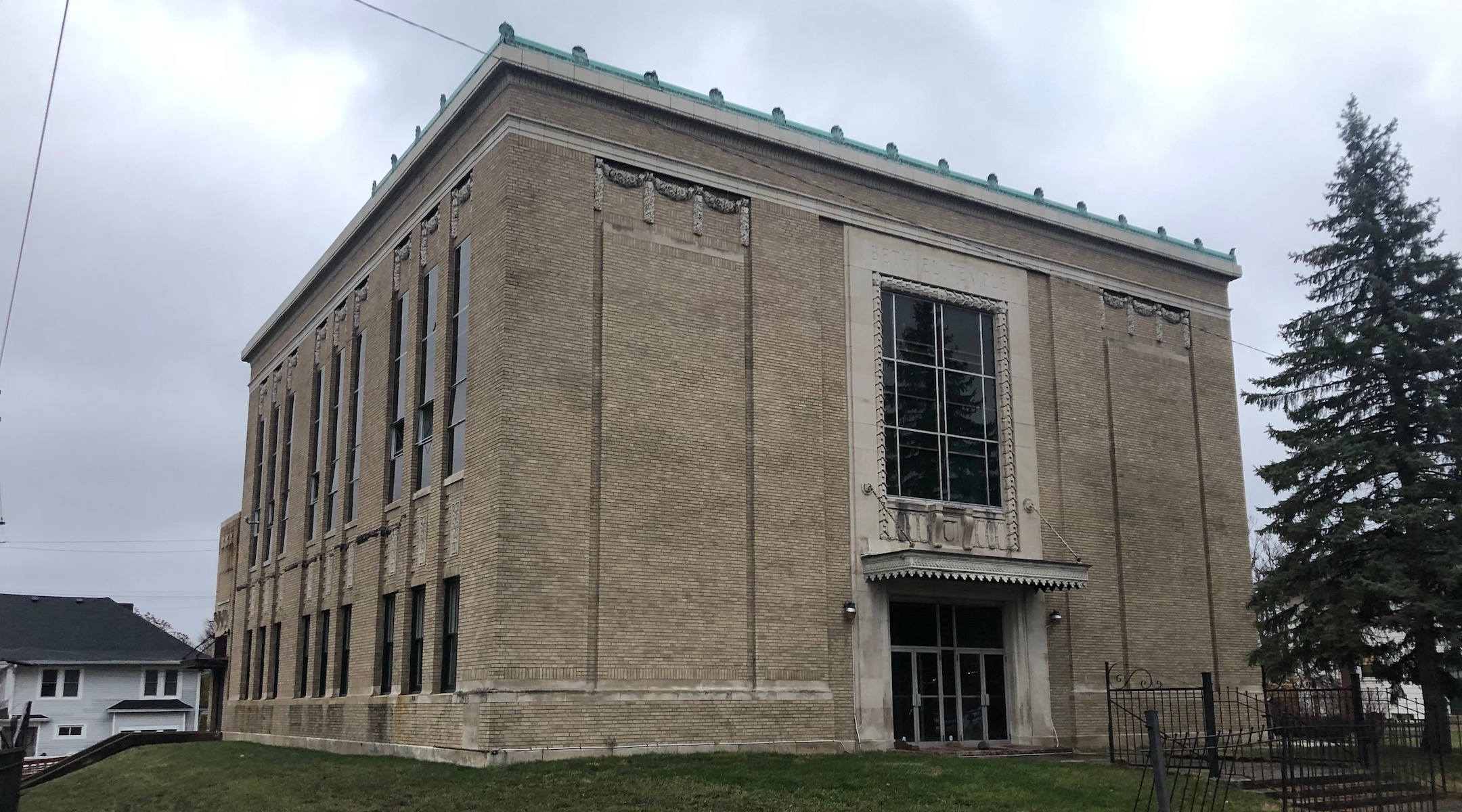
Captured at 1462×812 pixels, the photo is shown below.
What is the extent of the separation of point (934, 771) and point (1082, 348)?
1422cm

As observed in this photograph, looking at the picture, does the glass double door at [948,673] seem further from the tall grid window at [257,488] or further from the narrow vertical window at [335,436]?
the tall grid window at [257,488]

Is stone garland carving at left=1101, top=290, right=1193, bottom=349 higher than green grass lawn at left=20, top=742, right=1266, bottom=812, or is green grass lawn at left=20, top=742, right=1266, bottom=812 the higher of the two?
stone garland carving at left=1101, top=290, right=1193, bottom=349

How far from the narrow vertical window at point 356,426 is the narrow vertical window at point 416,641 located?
518 cm

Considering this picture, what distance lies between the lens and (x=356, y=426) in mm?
31750

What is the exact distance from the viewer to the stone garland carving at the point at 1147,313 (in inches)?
1248

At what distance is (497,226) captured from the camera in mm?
23719

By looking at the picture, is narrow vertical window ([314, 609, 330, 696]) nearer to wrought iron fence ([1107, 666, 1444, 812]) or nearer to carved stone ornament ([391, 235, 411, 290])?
carved stone ornament ([391, 235, 411, 290])

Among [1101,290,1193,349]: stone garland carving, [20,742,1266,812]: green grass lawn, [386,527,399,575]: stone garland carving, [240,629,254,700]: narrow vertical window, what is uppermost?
[1101,290,1193,349]: stone garland carving

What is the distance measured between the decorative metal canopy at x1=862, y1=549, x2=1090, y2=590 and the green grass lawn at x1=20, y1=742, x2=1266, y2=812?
3.76m

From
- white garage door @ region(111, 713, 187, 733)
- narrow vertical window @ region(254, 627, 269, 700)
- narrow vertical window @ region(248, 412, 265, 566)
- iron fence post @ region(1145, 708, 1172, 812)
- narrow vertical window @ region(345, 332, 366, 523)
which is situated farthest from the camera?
white garage door @ region(111, 713, 187, 733)

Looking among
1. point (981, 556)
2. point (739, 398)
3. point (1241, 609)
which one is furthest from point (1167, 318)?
point (739, 398)

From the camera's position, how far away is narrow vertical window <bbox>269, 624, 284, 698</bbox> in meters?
35.1

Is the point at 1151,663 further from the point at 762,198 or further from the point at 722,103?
the point at 722,103

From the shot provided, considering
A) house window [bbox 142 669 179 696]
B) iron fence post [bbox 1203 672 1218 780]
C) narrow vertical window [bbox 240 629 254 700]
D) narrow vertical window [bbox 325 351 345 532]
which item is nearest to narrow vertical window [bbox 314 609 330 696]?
narrow vertical window [bbox 325 351 345 532]
